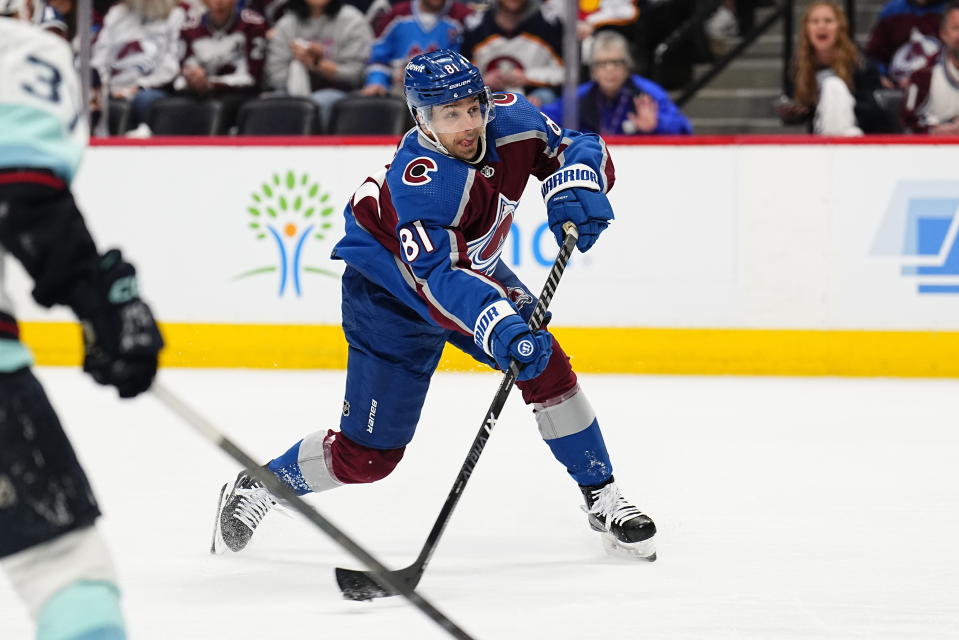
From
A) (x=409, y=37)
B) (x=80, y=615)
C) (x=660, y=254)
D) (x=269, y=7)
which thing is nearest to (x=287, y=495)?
(x=80, y=615)

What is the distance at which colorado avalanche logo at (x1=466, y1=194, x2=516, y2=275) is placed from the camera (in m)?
2.64

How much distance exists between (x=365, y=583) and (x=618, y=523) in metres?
0.54

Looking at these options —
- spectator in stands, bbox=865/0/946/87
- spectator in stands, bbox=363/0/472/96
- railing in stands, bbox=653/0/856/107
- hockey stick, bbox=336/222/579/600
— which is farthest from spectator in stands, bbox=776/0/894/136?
hockey stick, bbox=336/222/579/600

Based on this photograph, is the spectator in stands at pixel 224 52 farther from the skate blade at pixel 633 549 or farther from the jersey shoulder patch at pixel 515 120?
the skate blade at pixel 633 549

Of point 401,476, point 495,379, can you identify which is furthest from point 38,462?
point 495,379

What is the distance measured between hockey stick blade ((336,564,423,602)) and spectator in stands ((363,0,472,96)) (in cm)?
352

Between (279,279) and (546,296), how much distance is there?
2.72 m

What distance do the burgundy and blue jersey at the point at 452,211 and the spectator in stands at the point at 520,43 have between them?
8.88 ft

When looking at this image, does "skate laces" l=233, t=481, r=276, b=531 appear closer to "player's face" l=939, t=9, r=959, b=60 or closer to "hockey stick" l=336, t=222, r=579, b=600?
"hockey stick" l=336, t=222, r=579, b=600

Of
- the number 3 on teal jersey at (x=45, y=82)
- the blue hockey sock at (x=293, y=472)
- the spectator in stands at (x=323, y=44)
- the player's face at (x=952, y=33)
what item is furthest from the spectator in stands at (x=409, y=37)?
the number 3 on teal jersey at (x=45, y=82)

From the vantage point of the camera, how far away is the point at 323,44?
584cm

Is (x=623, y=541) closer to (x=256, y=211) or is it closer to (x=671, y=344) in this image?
(x=671, y=344)

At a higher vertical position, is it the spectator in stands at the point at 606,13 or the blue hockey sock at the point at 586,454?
the spectator in stands at the point at 606,13

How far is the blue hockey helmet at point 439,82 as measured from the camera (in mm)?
2469
